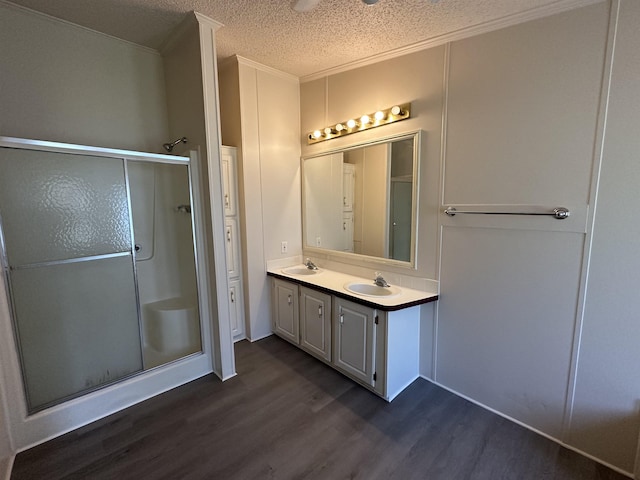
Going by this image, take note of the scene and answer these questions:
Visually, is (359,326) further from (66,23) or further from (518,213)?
(66,23)

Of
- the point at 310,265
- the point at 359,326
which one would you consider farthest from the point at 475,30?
the point at 310,265

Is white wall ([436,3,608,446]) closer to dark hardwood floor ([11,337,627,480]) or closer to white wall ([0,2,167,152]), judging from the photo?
dark hardwood floor ([11,337,627,480])

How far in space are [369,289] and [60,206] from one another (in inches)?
94.1

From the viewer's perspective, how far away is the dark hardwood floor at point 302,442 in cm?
160

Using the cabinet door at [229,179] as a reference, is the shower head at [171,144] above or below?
above

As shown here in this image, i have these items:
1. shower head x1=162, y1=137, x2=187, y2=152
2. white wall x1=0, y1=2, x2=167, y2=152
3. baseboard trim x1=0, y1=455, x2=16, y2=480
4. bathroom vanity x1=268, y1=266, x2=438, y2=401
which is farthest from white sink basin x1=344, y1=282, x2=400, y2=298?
baseboard trim x1=0, y1=455, x2=16, y2=480

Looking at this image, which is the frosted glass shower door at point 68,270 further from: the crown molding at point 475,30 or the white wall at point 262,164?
the crown molding at point 475,30

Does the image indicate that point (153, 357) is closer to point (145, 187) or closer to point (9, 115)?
point (145, 187)

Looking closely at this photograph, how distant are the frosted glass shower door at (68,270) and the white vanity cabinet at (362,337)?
1.42 meters

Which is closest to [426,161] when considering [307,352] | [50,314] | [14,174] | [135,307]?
[307,352]

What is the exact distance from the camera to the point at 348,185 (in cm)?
284

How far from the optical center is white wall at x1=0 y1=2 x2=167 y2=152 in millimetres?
1979

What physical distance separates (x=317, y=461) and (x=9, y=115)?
9.88 feet

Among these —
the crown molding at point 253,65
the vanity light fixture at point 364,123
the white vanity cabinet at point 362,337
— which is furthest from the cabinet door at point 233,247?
the crown molding at point 253,65
